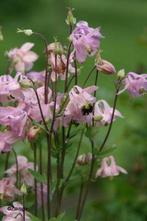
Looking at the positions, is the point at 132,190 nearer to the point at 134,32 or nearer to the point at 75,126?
the point at 75,126

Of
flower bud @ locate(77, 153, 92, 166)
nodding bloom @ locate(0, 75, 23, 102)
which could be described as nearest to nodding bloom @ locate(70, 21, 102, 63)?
nodding bloom @ locate(0, 75, 23, 102)

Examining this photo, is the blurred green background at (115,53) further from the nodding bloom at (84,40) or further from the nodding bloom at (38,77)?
the nodding bloom at (84,40)

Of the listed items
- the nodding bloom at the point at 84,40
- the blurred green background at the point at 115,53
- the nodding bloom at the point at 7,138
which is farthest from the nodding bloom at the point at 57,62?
the blurred green background at the point at 115,53

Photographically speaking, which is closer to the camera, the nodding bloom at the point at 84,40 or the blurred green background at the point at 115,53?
the nodding bloom at the point at 84,40

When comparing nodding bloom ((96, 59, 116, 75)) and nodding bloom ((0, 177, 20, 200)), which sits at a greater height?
nodding bloom ((96, 59, 116, 75))

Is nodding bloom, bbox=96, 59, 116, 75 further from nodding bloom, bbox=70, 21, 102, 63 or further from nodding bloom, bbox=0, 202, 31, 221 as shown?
nodding bloom, bbox=0, 202, 31, 221
